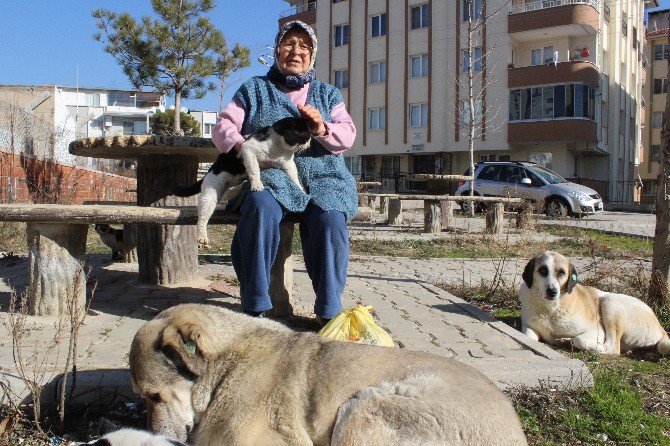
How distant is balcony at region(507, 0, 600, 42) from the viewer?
113 feet

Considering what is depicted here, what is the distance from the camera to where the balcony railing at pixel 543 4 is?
34719 millimetres

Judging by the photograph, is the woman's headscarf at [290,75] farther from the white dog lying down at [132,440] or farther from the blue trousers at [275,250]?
the white dog lying down at [132,440]

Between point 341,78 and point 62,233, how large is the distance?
136ft

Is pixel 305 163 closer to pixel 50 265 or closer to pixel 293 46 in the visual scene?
pixel 293 46

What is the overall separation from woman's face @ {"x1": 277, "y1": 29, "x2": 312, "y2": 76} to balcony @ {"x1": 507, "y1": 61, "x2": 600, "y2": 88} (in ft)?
109

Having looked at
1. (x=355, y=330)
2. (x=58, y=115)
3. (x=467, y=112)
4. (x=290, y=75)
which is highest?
(x=467, y=112)

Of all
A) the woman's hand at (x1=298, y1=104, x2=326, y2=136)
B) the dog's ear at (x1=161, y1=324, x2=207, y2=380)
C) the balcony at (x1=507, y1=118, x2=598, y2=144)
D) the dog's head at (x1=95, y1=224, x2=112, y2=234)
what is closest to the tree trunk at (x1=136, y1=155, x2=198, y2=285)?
the dog's head at (x1=95, y1=224, x2=112, y2=234)

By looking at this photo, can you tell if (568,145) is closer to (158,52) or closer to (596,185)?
(596,185)

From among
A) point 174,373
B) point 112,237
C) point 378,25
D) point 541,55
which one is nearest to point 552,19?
point 541,55

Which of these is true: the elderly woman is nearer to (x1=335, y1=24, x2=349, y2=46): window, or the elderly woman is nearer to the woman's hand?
the woman's hand

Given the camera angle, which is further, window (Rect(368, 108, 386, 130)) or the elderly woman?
window (Rect(368, 108, 386, 130))

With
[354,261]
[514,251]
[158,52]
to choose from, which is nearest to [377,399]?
[354,261]

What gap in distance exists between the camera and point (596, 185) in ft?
120

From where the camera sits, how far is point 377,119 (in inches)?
1705
